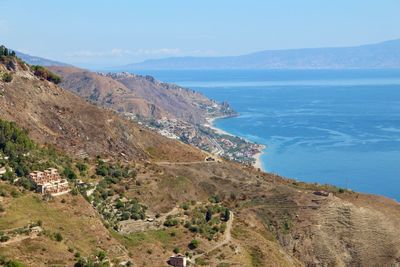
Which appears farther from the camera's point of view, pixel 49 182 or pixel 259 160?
pixel 259 160

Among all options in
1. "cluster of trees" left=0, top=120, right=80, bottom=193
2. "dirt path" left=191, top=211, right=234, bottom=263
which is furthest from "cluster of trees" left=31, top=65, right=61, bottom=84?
"dirt path" left=191, top=211, right=234, bottom=263

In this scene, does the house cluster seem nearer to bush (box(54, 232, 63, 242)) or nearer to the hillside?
the hillside

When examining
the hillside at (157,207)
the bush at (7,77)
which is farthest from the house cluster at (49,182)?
the bush at (7,77)

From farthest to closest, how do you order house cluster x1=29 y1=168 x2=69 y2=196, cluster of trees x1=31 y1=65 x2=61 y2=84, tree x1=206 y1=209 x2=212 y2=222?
cluster of trees x1=31 y1=65 x2=61 y2=84 < tree x1=206 y1=209 x2=212 y2=222 < house cluster x1=29 y1=168 x2=69 y2=196

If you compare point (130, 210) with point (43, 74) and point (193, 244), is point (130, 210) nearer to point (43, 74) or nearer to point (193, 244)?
point (193, 244)

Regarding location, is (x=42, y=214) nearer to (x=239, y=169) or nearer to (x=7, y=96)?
(x=7, y=96)

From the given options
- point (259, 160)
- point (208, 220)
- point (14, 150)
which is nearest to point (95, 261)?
point (14, 150)
